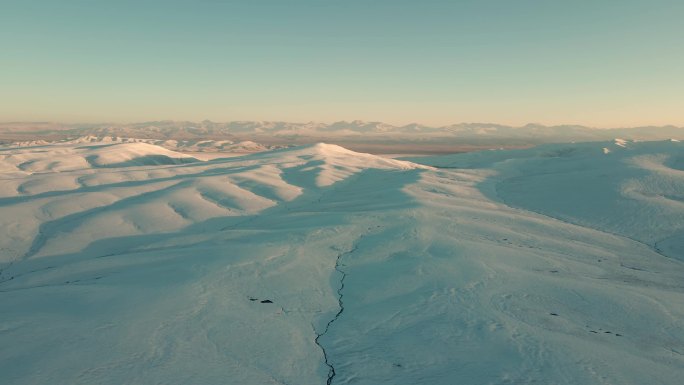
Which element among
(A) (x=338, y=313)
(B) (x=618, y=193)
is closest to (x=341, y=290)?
(A) (x=338, y=313)

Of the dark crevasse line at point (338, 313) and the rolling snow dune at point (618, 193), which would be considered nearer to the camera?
the dark crevasse line at point (338, 313)

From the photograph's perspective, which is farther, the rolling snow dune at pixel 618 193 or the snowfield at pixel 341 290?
the rolling snow dune at pixel 618 193

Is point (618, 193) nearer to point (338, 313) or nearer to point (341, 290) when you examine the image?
point (341, 290)

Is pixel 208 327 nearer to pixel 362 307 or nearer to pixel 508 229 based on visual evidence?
pixel 362 307

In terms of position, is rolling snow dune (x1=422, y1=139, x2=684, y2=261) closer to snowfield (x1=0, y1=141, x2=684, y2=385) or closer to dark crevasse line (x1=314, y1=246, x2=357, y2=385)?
snowfield (x1=0, y1=141, x2=684, y2=385)

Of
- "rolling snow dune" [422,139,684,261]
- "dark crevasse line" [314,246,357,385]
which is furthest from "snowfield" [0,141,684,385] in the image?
"rolling snow dune" [422,139,684,261]

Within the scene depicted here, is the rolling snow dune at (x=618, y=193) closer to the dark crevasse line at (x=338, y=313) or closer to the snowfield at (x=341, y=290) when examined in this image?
the snowfield at (x=341, y=290)

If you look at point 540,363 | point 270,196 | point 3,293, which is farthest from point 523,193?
point 3,293

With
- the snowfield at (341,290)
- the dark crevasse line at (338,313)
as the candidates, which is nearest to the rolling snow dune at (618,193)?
the snowfield at (341,290)

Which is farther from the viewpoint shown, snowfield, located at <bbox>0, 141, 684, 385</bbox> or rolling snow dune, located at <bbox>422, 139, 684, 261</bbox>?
rolling snow dune, located at <bbox>422, 139, 684, 261</bbox>
